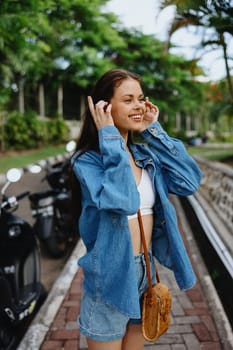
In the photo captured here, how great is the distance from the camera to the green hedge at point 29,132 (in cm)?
1681

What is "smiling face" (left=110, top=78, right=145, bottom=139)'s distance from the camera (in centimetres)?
170

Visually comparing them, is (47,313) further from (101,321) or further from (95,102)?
(95,102)

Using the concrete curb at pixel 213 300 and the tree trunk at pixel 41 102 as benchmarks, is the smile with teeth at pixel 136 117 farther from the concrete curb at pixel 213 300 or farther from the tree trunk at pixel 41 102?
the tree trunk at pixel 41 102

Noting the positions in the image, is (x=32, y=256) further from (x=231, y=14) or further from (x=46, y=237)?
(x=231, y=14)

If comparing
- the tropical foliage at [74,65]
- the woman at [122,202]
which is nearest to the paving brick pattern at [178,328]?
the woman at [122,202]

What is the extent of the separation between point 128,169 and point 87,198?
23 centimetres

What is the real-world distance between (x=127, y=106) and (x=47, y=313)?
216cm

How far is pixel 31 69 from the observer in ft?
60.8

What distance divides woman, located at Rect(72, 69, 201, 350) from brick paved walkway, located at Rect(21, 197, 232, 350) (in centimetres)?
104

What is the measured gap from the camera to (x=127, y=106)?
1.71 metres

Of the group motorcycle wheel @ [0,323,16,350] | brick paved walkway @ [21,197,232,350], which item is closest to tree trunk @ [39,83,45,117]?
brick paved walkway @ [21,197,232,350]

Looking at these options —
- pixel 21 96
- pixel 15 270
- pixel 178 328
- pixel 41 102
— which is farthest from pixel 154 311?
pixel 41 102

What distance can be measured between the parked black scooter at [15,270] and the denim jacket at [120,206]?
1211 mm

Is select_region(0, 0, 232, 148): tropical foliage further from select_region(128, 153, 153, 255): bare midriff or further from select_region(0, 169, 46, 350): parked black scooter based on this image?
select_region(128, 153, 153, 255): bare midriff
